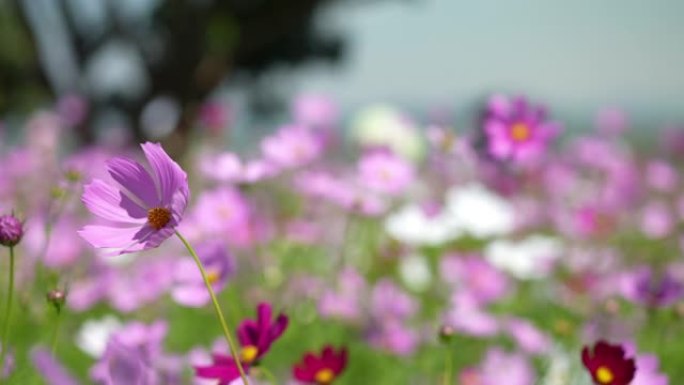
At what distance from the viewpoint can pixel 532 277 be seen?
2.13 meters

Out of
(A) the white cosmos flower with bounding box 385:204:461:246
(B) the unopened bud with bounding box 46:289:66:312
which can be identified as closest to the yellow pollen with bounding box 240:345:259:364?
(B) the unopened bud with bounding box 46:289:66:312

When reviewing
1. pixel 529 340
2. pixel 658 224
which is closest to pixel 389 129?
pixel 658 224

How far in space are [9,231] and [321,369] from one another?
335 millimetres

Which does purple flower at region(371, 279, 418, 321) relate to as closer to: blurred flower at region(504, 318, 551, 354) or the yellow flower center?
blurred flower at region(504, 318, 551, 354)

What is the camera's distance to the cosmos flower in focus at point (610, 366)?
29.3 inches

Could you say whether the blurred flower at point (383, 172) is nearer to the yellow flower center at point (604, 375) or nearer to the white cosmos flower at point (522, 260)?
the white cosmos flower at point (522, 260)

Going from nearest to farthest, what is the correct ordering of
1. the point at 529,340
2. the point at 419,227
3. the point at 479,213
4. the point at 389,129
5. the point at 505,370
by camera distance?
the point at 505,370
the point at 529,340
the point at 419,227
the point at 479,213
the point at 389,129

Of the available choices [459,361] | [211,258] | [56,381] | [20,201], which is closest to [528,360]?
[459,361]

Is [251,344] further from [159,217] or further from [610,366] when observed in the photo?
[610,366]

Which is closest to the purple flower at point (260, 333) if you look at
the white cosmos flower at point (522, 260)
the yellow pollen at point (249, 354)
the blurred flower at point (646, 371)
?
the yellow pollen at point (249, 354)

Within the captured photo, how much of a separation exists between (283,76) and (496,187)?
864cm

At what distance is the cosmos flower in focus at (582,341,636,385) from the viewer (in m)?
0.75

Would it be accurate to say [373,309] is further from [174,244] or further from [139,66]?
[139,66]

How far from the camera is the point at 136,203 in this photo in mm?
645
